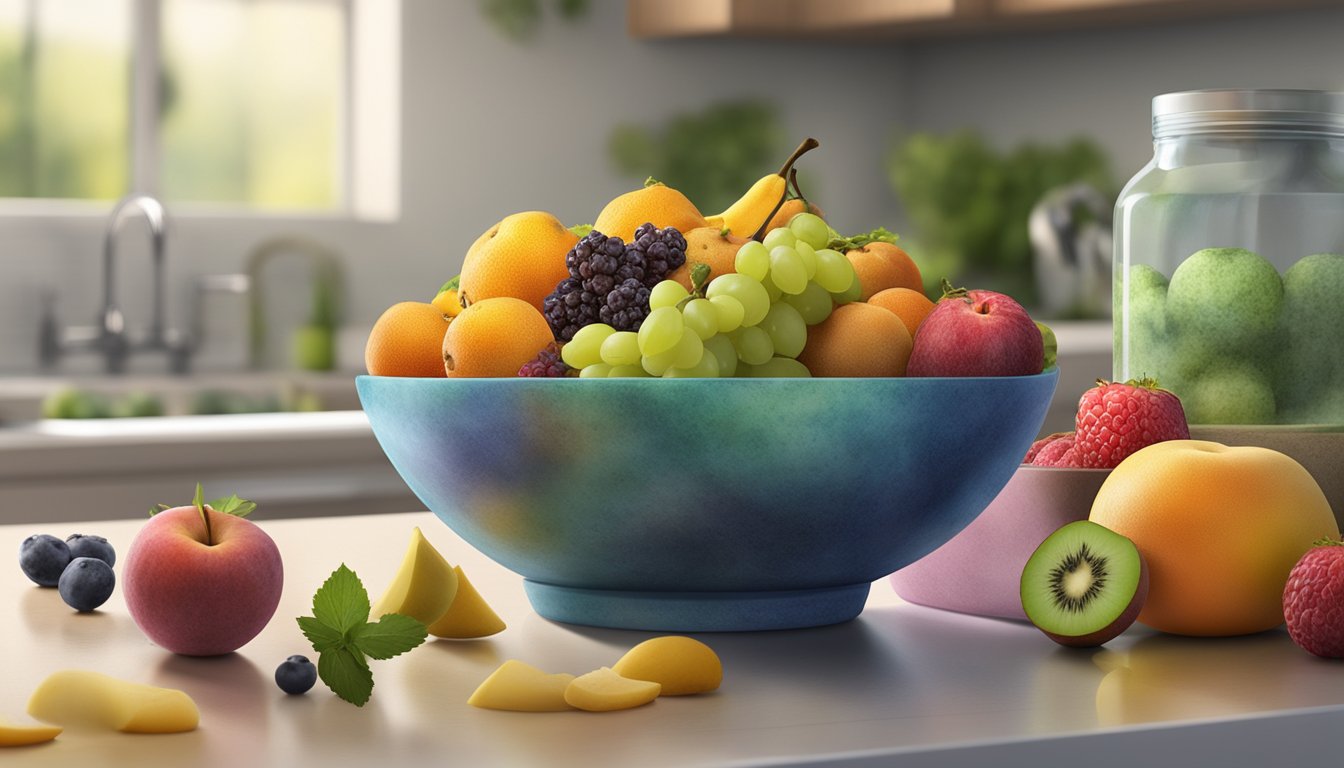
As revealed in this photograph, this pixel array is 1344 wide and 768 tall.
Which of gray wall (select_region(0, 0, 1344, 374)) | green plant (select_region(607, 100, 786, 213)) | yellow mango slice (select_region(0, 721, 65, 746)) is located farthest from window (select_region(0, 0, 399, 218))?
yellow mango slice (select_region(0, 721, 65, 746))

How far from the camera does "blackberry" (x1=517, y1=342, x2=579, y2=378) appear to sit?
751mm

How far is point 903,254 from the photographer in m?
0.85

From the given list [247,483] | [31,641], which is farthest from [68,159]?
[31,641]

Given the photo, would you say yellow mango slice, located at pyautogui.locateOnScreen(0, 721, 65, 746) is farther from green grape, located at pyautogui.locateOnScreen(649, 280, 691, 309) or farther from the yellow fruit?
the yellow fruit

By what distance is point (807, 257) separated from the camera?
2.55 feet

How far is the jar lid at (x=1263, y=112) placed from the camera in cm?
95

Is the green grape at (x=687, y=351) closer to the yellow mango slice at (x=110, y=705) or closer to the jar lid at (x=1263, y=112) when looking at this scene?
the yellow mango slice at (x=110, y=705)

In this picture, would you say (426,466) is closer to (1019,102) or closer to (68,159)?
(68,159)

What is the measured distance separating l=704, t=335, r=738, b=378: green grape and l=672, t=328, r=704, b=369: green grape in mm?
23

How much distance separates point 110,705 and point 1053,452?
1.70 feet

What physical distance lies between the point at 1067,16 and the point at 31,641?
11.7ft

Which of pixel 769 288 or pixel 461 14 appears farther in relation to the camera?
pixel 461 14

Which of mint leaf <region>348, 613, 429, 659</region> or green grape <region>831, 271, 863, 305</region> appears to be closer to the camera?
mint leaf <region>348, 613, 429, 659</region>

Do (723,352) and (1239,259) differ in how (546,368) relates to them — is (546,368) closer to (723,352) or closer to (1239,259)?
(723,352)
